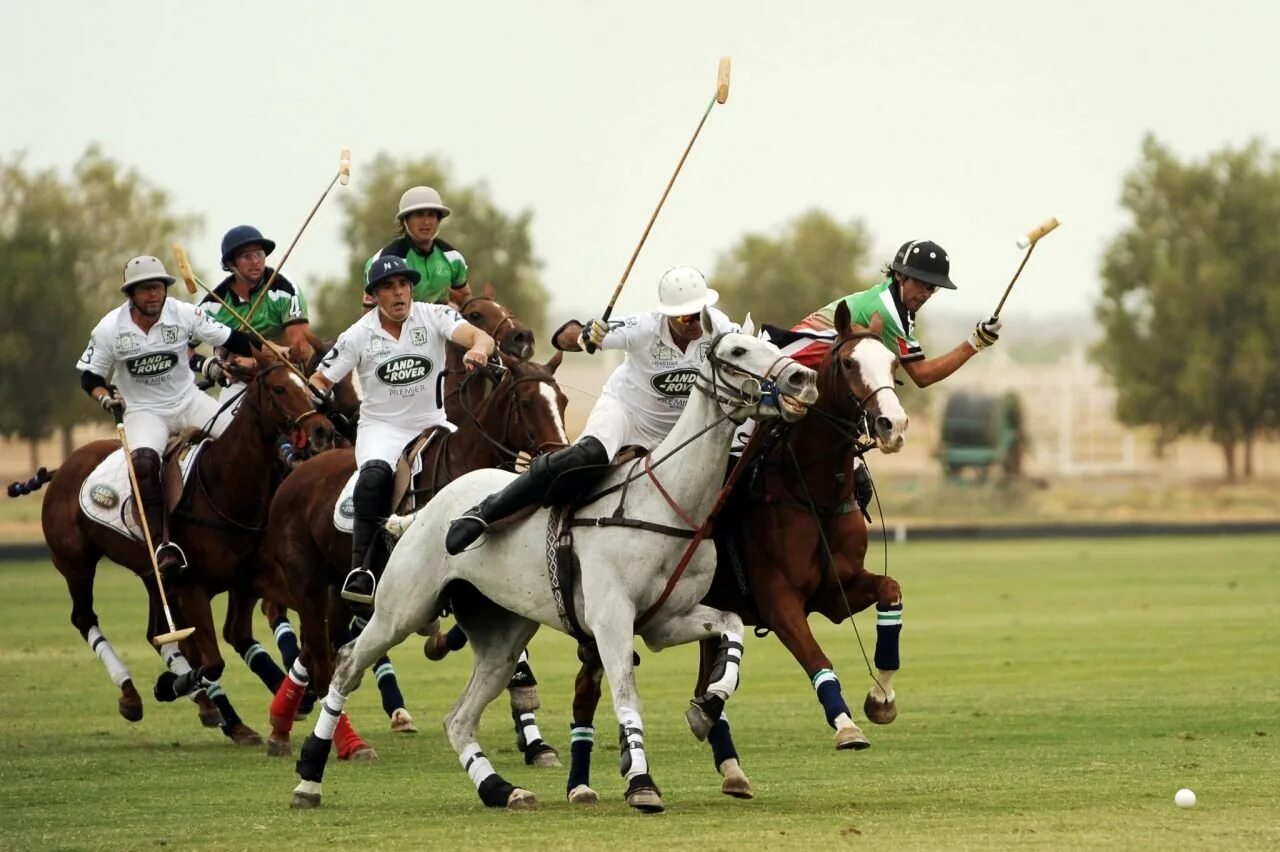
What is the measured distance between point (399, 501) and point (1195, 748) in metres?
4.72

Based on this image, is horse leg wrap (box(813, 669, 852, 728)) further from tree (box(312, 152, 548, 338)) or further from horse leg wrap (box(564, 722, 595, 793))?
tree (box(312, 152, 548, 338))

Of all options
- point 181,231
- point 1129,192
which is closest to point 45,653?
point 181,231

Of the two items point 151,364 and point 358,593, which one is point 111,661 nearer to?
point 151,364

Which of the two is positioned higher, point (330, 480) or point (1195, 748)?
point (330, 480)

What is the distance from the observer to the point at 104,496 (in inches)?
600

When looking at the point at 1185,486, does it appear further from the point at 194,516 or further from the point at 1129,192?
the point at 194,516

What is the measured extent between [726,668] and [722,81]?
363cm

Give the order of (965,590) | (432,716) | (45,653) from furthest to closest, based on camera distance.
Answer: (965,590) < (45,653) < (432,716)

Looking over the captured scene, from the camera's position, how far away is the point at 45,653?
71.3 feet

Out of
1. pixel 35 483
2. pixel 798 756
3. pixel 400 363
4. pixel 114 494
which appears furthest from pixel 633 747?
pixel 35 483

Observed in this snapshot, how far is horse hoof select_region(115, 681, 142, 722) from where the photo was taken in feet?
49.0

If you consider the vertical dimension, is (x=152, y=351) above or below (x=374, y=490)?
above

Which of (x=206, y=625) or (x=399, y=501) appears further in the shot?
(x=206, y=625)

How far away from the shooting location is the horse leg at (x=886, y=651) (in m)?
11.1
